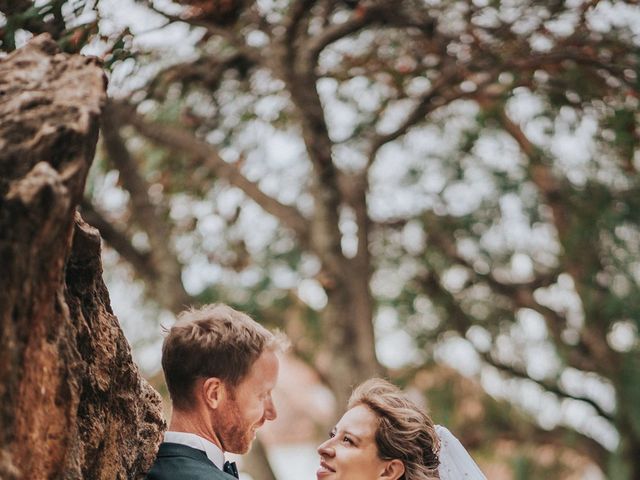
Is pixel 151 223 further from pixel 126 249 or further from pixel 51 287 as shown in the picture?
pixel 51 287

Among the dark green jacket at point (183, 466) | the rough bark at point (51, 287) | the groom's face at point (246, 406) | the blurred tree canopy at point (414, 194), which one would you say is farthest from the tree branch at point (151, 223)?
the rough bark at point (51, 287)

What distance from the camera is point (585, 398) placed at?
35.0 ft

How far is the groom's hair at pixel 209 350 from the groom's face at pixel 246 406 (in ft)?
0.10

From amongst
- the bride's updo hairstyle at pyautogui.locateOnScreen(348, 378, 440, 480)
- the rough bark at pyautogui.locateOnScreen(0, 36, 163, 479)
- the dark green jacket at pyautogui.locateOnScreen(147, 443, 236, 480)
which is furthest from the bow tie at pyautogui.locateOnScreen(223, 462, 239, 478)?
the bride's updo hairstyle at pyautogui.locateOnScreen(348, 378, 440, 480)

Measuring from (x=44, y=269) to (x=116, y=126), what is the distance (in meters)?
5.72

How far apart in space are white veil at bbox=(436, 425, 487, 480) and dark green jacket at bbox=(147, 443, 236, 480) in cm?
156

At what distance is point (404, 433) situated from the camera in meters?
4.15

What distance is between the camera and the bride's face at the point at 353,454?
4.07 meters

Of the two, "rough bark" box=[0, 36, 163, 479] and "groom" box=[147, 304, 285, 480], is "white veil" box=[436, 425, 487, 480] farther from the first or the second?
"rough bark" box=[0, 36, 163, 479]

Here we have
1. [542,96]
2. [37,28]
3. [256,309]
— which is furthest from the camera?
[256,309]

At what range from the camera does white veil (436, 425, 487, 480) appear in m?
4.41

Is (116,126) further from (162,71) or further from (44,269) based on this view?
(44,269)

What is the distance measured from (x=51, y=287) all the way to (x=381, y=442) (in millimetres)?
2228

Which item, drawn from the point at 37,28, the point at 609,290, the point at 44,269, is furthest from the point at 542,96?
the point at 44,269
